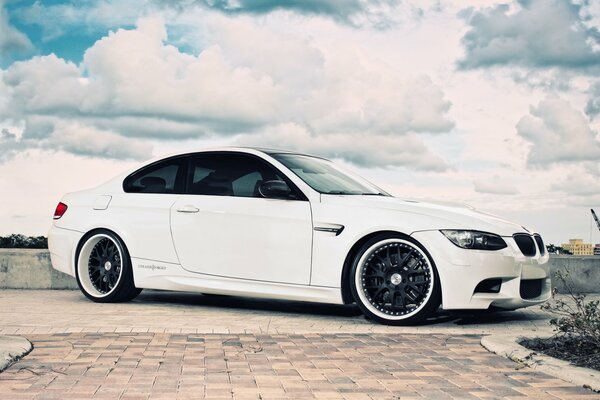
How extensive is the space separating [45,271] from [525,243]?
686cm

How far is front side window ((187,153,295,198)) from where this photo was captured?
887 centimetres

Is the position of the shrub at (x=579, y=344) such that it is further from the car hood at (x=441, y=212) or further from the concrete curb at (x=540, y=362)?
the car hood at (x=441, y=212)

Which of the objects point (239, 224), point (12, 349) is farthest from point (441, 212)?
point (12, 349)

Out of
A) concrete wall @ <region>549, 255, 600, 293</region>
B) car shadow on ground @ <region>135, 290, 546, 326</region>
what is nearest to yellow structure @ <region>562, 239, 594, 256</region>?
concrete wall @ <region>549, 255, 600, 293</region>

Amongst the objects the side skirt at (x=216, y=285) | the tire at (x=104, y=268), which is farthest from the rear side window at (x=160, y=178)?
the side skirt at (x=216, y=285)

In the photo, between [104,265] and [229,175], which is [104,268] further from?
[229,175]

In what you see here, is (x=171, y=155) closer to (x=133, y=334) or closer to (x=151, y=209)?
(x=151, y=209)

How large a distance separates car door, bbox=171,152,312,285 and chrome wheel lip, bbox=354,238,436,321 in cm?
54

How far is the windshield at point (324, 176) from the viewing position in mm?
8680

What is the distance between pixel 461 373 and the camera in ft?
18.5

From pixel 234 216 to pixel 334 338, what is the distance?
214cm

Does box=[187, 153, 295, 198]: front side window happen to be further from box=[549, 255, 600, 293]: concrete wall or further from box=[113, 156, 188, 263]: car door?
box=[549, 255, 600, 293]: concrete wall

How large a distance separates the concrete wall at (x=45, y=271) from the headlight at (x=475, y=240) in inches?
168

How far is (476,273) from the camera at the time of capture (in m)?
7.75
